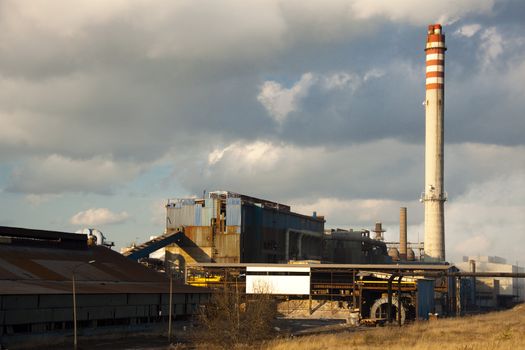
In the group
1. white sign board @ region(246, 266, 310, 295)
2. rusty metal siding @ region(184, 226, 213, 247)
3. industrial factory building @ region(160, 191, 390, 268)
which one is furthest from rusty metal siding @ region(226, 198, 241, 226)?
white sign board @ region(246, 266, 310, 295)

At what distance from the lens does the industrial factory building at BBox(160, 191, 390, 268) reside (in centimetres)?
9988

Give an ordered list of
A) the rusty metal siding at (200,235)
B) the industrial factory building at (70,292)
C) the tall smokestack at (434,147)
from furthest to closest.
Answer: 1. the tall smokestack at (434,147)
2. the rusty metal siding at (200,235)
3. the industrial factory building at (70,292)

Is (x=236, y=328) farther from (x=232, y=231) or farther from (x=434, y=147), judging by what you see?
(x=434, y=147)

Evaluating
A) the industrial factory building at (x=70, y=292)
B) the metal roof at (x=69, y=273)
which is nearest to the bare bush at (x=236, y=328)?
the industrial factory building at (x=70, y=292)

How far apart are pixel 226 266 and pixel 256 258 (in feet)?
38.7

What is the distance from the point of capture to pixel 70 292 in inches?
2088

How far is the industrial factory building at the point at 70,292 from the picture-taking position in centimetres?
4941

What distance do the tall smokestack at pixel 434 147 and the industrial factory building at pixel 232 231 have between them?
67.9 ft

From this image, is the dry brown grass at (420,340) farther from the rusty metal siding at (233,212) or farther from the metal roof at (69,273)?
the rusty metal siding at (233,212)

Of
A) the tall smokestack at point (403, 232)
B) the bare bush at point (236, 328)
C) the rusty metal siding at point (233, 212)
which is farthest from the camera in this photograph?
the tall smokestack at point (403, 232)

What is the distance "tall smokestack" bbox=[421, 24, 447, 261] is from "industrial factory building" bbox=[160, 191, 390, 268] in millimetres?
20687

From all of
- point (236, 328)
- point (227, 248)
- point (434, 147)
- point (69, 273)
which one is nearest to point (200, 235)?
point (227, 248)

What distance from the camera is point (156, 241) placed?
3804 inches

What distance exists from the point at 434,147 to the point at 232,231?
36.7m
